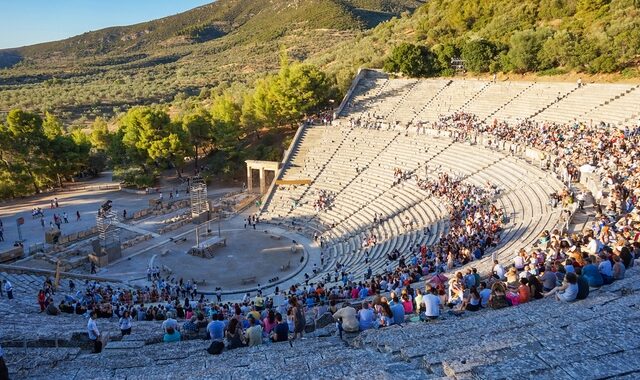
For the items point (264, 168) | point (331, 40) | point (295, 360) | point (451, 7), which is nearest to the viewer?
point (295, 360)

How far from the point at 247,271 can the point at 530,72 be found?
2899 cm

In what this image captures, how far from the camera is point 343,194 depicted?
111 ft

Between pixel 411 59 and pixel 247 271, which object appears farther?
pixel 411 59

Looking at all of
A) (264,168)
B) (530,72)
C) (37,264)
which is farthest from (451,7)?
(37,264)

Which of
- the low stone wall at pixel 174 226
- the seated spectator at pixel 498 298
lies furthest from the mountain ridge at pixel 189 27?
the seated spectator at pixel 498 298

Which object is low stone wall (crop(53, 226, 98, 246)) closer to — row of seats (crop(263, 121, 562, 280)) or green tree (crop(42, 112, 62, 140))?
row of seats (crop(263, 121, 562, 280))

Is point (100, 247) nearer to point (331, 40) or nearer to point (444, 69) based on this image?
point (444, 69)

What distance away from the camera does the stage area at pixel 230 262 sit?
25.0m

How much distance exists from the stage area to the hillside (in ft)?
172

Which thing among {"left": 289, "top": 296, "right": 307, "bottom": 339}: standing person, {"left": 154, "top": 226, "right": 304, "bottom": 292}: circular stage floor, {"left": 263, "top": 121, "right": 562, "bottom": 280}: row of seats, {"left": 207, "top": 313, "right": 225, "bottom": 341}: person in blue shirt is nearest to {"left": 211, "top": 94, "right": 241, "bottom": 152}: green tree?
{"left": 263, "top": 121, "right": 562, "bottom": 280}: row of seats

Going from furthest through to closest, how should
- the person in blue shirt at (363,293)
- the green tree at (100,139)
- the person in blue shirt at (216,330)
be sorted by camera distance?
the green tree at (100,139), the person in blue shirt at (363,293), the person in blue shirt at (216,330)

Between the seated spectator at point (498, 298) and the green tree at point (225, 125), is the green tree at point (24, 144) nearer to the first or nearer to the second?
the green tree at point (225, 125)

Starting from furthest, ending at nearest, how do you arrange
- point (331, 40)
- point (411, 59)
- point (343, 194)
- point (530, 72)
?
point (331, 40) → point (411, 59) → point (530, 72) → point (343, 194)

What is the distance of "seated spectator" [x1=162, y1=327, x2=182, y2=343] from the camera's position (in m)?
11.7
